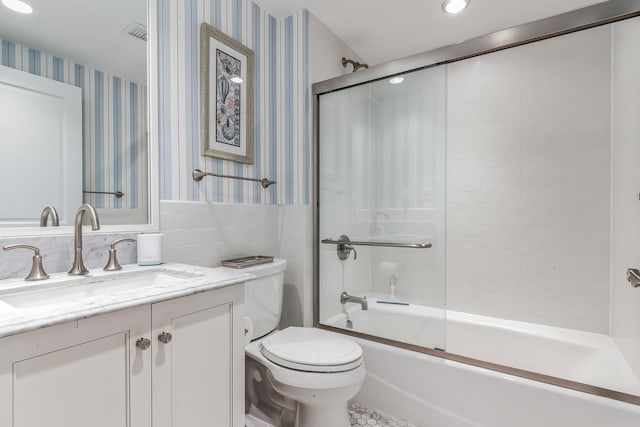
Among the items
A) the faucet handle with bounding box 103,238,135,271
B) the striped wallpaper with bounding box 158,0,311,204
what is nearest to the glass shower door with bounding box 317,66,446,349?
the striped wallpaper with bounding box 158,0,311,204

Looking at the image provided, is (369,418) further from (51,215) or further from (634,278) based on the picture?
(51,215)

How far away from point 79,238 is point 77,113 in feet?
1.52

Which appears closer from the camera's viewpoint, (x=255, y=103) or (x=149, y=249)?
(x=149, y=249)

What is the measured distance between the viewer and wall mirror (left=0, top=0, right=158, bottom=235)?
1036mm

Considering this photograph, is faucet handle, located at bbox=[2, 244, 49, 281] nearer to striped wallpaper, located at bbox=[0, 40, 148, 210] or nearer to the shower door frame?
striped wallpaper, located at bbox=[0, 40, 148, 210]

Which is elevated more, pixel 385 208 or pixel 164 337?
pixel 385 208

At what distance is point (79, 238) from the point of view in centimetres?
110

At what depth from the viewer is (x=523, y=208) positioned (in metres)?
2.12

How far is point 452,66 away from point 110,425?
265 centimetres

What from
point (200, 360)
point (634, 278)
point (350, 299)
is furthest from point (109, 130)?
point (634, 278)

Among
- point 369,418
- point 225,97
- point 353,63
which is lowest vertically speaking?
point 369,418

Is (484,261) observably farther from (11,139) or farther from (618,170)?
(11,139)

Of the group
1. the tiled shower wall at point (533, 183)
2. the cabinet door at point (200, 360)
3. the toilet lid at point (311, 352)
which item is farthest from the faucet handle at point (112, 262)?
the tiled shower wall at point (533, 183)

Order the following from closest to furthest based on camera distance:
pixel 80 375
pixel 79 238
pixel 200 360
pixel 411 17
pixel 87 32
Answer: pixel 80 375, pixel 200 360, pixel 79 238, pixel 87 32, pixel 411 17
